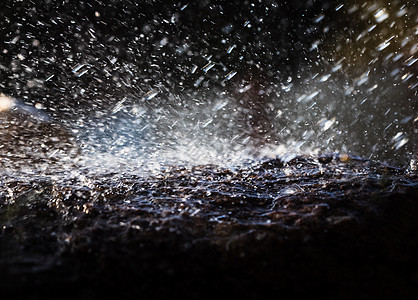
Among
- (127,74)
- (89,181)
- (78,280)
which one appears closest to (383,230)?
(78,280)

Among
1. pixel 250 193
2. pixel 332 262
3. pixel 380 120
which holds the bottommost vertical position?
pixel 332 262

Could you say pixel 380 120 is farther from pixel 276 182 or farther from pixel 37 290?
pixel 37 290

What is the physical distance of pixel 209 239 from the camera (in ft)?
3.45

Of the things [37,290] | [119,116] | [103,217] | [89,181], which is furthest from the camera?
[119,116]

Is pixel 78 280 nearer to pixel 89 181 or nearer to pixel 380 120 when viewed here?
pixel 89 181

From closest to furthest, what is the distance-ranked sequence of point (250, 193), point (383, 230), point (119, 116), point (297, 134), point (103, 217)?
1. point (383, 230)
2. point (103, 217)
3. point (250, 193)
4. point (119, 116)
5. point (297, 134)

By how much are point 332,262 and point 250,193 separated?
74 centimetres

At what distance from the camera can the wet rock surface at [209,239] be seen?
80 cm

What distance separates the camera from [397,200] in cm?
132

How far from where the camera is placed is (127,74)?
7262 mm

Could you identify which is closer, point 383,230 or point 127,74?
point 383,230

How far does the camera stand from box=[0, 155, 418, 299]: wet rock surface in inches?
31.6

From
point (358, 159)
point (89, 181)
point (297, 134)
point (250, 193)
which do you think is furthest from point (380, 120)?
point (89, 181)

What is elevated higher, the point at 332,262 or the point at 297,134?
the point at 297,134
